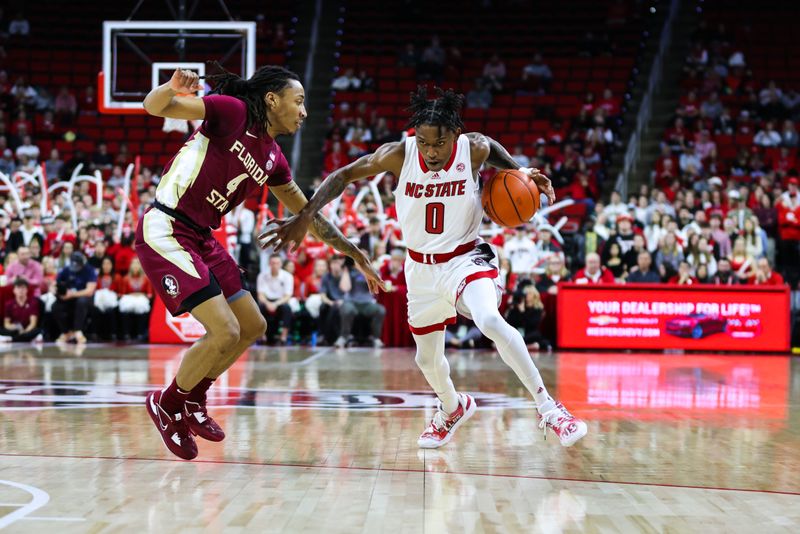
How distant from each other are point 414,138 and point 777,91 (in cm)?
1722

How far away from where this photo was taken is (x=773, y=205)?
15539 millimetres

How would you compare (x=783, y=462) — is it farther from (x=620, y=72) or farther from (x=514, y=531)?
(x=620, y=72)

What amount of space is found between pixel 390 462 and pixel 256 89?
1.94 metres

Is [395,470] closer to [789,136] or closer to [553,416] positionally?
[553,416]

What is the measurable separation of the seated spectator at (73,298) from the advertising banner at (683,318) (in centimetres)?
655

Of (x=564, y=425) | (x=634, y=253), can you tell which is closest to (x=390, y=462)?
(x=564, y=425)

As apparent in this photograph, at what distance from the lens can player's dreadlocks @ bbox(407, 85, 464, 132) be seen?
493 centimetres

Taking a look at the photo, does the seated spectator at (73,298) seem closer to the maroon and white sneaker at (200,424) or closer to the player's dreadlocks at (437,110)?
the maroon and white sneaker at (200,424)

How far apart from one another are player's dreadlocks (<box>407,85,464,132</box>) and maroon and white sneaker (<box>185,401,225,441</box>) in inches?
71.8

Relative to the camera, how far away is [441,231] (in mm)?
5148

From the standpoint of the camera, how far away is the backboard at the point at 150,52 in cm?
1302

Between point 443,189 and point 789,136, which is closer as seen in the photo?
point 443,189

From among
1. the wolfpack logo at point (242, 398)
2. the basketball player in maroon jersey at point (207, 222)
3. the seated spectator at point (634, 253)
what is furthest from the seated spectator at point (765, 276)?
the basketball player in maroon jersey at point (207, 222)

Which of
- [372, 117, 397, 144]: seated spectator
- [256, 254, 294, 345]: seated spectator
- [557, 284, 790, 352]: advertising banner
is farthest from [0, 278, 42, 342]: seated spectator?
[372, 117, 397, 144]: seated spectator
